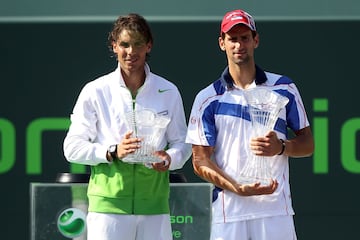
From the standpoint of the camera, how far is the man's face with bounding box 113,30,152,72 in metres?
4.20

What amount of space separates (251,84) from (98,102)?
617 mm

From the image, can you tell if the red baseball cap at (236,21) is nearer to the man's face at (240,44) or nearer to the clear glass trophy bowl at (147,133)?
the man's face at (240,44)

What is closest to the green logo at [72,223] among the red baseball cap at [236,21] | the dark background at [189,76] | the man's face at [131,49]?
the man's face at [131,49]

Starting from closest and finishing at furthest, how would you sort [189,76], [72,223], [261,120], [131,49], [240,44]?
[261,120]
[240,44]
[131,49]
[72,223]
[189,76]

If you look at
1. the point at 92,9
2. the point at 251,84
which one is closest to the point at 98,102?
the point at 251,84

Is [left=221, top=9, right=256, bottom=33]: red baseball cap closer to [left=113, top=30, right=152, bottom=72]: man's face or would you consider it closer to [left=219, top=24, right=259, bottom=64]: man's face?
[left=219, top=24, right=259, bottom=64]: man's face

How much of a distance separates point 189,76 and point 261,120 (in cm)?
238

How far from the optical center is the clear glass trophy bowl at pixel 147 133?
4.05m

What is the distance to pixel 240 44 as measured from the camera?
4.08 meters

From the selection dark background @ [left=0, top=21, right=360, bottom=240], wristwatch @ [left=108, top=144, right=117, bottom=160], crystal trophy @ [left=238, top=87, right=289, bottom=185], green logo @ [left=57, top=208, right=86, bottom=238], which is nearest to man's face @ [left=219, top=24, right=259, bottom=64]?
crystal trophy @ [left=238, top=87, right=289, bottom=185]

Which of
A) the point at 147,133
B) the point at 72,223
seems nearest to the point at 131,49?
the point at 147,133

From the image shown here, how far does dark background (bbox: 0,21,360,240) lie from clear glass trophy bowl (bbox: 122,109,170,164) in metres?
2.21

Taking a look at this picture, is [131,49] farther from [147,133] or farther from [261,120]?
[261,120]

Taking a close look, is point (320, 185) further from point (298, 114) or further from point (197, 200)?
point (298, 114)
